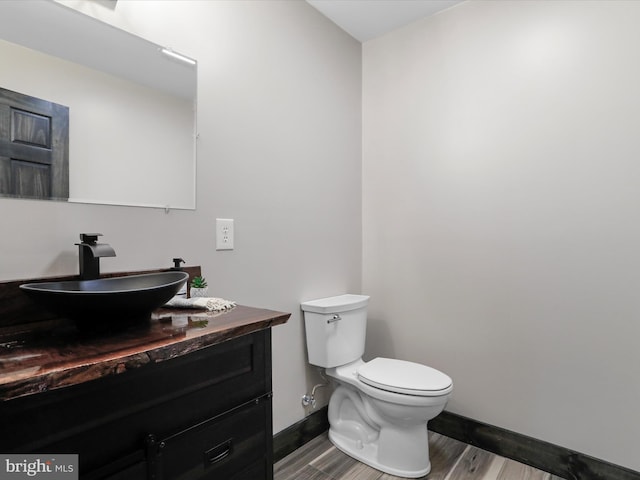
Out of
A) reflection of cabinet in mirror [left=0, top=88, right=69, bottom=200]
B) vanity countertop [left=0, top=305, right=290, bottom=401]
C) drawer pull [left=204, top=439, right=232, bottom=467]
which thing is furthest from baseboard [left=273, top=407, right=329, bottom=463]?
reflection of cabinet in mirror [left=0, top=88, right=69, bottom=200]

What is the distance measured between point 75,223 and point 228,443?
0.83m

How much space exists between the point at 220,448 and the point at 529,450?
5.40ft

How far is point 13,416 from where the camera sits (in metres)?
0.61

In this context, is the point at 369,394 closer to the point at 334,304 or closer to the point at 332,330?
the point at 332,330

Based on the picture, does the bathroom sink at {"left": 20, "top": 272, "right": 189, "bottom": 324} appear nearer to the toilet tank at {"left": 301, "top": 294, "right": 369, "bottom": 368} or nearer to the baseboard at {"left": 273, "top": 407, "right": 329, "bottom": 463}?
the toilet tank at {"left": 301, "top": 294, "right": 369, "bottom": 368}

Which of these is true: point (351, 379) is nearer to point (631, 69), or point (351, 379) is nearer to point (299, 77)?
point (299, 77)

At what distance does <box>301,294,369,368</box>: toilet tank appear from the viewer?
1893 mm

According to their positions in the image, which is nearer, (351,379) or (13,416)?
(13,416)

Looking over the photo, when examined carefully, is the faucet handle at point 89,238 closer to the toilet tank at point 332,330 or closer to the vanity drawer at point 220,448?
the vanity drawer at point 220,448

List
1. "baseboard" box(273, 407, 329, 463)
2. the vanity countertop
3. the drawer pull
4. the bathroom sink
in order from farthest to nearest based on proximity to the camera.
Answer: "baseboard" box(273, 407, 329, 463) < the drawer pull < the bathroom sink < the vanity countertop

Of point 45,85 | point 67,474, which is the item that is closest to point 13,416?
point 67,474

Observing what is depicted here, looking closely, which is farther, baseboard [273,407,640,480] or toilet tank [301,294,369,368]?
toilet tank [301,294,369,368]

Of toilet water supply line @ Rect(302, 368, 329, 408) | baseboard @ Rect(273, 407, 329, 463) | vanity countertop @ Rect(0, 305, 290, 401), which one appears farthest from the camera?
toilet water supply line @ Rect(302, 368, 329, 408)

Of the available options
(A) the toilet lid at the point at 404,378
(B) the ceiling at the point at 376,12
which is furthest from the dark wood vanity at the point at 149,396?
(B) the ceiling at the point at 376,12
